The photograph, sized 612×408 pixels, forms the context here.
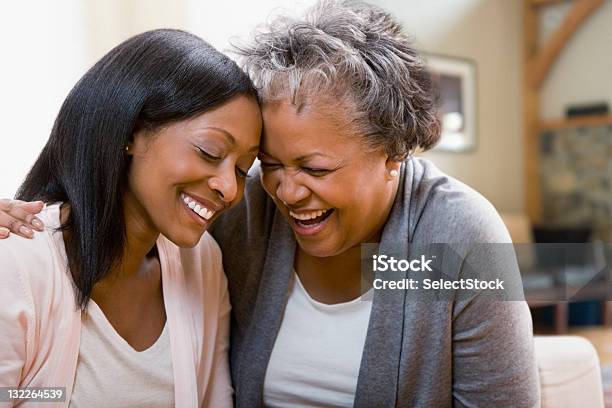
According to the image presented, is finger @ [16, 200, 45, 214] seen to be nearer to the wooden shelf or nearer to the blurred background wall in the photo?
the blurred background wall

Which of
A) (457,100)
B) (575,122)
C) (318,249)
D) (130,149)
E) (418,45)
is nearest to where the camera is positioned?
(130,149)

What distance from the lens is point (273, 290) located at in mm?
1794

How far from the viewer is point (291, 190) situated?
158 cm

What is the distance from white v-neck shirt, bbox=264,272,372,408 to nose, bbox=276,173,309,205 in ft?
1.03

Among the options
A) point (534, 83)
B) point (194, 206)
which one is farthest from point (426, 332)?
point (534, 83)

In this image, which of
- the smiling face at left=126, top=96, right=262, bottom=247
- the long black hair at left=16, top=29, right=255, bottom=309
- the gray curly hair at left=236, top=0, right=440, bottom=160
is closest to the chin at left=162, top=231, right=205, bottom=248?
the smiling face at left=126, top=96, right=262, bottom=247

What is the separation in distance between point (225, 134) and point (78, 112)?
0.94ft

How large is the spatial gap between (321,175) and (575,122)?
7.45 meters

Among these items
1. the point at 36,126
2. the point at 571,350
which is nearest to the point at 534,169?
the point at 36,126

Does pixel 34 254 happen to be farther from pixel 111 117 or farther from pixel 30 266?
pixel 111 117

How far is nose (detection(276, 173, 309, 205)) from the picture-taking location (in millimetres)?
1583

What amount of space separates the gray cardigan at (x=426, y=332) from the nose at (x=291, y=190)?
0.25 m

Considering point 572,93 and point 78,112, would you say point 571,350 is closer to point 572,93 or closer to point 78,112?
point 78,112

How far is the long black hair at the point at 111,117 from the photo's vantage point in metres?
1.41
